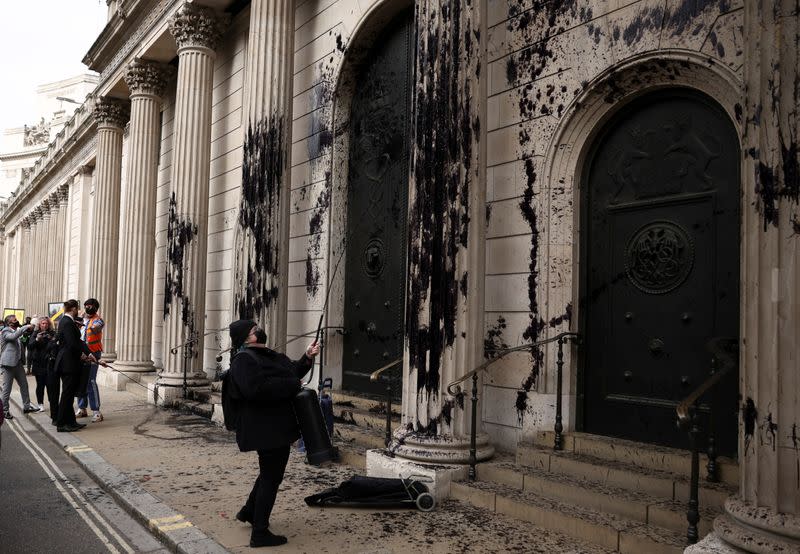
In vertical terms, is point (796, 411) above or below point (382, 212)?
below

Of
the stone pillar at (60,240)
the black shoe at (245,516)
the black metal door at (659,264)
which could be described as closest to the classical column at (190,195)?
the black shoe at (245,516)

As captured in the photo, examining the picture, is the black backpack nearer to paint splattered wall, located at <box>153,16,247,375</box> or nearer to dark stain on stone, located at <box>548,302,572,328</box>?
dark stain on stone, located at <box>548,302,572,328</box>

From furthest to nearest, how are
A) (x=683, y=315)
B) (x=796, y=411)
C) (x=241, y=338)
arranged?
(x=683, y=315), (x=241, y=338), (x=796, y=411)

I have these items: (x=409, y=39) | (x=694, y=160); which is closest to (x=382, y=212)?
(x=409, y=39)

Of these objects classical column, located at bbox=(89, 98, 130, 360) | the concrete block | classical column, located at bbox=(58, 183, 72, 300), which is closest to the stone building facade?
the concrete block

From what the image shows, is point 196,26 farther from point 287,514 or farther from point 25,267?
point 25,267

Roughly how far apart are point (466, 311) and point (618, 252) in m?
1.56

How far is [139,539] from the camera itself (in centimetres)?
509

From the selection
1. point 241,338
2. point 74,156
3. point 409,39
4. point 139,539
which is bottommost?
point 139,539

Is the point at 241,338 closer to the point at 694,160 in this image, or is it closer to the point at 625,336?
the point at 625,336

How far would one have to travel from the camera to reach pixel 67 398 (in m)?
9.62

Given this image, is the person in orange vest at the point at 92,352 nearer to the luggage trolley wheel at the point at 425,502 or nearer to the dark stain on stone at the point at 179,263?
the dark stain on stone at the point at 179,263

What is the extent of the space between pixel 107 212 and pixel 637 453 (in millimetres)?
18629

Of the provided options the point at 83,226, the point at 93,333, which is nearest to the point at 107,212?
the point at 83,226
